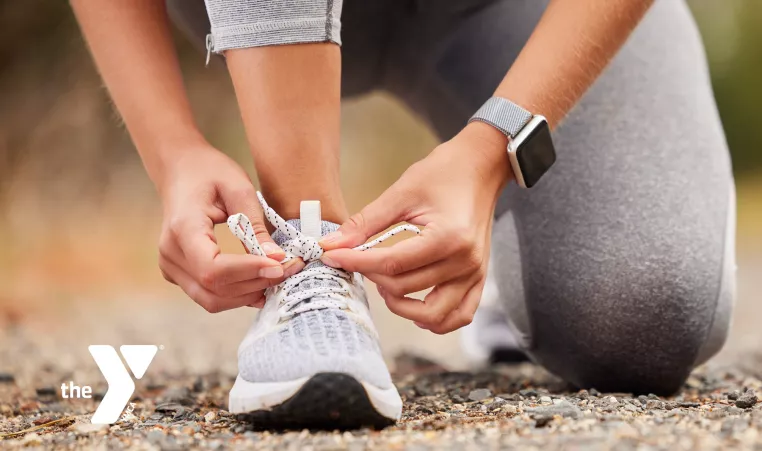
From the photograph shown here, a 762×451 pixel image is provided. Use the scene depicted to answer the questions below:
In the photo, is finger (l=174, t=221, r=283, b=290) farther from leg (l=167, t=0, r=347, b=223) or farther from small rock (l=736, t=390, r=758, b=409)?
small rock (l=736, t=390, r=758, b=409)

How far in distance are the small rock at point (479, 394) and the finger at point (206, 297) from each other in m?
0.35

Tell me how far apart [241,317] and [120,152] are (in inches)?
79.9

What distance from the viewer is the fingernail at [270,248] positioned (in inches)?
35.6

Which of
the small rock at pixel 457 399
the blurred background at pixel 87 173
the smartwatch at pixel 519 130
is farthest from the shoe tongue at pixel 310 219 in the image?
the blurred background at pixel 87 173

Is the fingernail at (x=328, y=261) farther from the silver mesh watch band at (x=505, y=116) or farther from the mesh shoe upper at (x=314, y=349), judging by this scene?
the silver mesh watch band at (x=505, y=116)

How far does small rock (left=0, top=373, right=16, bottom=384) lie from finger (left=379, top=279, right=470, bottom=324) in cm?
89

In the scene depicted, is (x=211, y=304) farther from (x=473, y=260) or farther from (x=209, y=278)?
(x=473, y=260)

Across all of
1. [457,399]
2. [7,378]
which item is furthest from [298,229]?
[7,378]

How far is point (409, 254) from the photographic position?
0.86m

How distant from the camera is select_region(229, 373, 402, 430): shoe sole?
0.80 m

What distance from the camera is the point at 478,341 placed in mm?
1752

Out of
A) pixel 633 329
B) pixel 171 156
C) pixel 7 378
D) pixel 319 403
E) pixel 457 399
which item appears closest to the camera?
pixel 319 403

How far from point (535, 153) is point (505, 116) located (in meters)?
0.06

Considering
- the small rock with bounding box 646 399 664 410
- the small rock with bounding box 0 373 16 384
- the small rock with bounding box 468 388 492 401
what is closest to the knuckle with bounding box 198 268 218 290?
the small rock with bounding box 468 388 492 401
